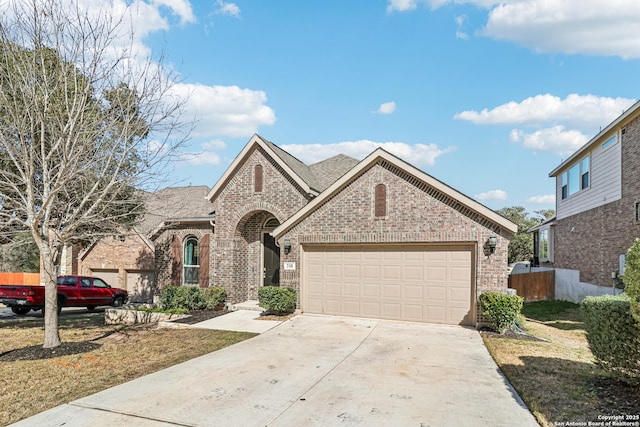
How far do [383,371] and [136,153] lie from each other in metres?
8.28

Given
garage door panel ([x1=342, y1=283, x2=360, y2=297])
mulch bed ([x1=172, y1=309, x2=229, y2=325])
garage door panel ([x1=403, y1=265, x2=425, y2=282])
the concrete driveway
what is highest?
garage door panel ([x1=403, y1=265, x2=425, y2=282])

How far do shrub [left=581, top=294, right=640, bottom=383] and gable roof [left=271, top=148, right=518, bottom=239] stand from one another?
478 centimetres

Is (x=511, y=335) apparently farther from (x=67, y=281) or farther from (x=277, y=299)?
(x=67, y=281)

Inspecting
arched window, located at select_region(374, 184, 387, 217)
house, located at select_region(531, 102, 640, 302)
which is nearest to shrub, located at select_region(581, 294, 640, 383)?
arched window, located at select_region(374, 184, 387, 217)

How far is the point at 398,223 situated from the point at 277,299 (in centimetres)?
453

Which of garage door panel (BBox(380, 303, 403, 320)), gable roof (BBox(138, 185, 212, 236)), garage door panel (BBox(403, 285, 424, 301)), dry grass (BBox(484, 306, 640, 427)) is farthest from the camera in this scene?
gable roof (BBox(138, 185, 212, 236))

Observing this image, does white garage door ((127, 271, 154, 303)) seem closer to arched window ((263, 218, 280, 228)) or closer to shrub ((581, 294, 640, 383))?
arched window ((263, 218, 280, 228))

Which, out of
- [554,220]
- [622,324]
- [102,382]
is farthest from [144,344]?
[554,220]

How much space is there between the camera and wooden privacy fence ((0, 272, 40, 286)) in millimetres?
24391

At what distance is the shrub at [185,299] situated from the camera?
14344 millimetres

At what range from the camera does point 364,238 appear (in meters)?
12.4

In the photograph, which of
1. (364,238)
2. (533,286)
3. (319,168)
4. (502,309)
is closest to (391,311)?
(364,238)

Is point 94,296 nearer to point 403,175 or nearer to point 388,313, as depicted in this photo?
point 388,313

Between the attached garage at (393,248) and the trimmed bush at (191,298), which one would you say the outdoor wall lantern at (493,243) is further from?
the trimmed bush at (191,298)
